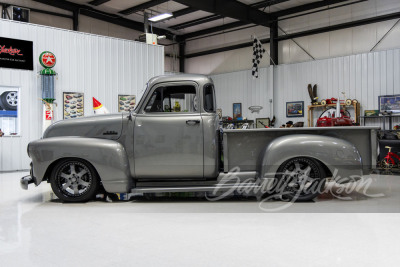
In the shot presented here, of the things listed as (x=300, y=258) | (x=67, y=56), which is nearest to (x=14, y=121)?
(x=67, y=56)

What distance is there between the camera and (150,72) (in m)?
11.5

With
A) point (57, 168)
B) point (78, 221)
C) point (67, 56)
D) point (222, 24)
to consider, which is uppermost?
point (222, 24)

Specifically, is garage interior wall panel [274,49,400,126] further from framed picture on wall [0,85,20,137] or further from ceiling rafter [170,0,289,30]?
framed picture on wall [0,85,20,137]

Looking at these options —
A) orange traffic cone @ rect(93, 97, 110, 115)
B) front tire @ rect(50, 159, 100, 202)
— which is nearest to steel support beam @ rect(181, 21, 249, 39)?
orange traffic cone @ rect(93, 97, 110, 115)

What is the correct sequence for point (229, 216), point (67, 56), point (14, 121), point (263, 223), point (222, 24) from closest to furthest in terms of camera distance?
point (263, 223) < point (229, 216) < point (14, 121) < point (67, 56) < point (222, 24)

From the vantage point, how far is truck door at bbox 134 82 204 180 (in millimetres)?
4500

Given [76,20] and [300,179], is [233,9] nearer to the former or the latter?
[76,20]

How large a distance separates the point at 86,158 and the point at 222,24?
12.6 meters

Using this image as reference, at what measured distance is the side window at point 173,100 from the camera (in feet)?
15.3

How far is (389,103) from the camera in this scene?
11078mm

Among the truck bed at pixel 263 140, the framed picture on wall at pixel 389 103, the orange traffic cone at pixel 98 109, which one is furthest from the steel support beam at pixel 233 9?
the truck bed at pixel 263 140

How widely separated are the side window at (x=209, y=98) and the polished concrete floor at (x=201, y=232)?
1256 mm

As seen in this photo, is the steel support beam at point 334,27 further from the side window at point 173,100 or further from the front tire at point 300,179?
the side window at point 173,100

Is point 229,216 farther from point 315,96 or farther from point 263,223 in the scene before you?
point 315,96
